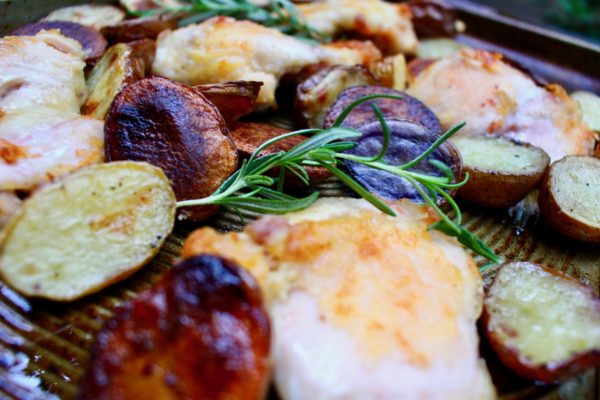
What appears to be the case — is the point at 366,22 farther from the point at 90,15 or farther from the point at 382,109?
the point at 90,15

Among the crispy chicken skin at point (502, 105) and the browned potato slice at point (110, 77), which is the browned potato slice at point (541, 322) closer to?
the crispy chicken skin at point (502, 105)

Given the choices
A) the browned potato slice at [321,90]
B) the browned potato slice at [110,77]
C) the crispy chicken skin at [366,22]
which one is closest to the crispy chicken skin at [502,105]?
the browned potato slice at [321,90]

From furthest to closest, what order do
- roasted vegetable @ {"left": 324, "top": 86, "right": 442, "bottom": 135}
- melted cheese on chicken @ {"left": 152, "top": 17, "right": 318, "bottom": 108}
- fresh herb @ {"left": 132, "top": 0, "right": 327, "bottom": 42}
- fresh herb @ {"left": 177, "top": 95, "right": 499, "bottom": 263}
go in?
fresh herb @ {"left": 132, "top": 0, "right": 327, "bottom": 42}, melted cheese on chicken @ {"left": 152, "top": 17, "right": 318, "bottom": 108}, roasted vegetable @ {"left": 324, "top": 86, "right": 442, "bottom": 135}, fresh herb @ {"left": 177, "top": 95, "right": 499, "bottom": 263}

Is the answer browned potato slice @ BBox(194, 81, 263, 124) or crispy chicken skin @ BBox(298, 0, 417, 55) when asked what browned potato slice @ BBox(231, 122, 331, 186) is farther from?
crispy chicken skin @ BBox(298, 0, 417, 55)

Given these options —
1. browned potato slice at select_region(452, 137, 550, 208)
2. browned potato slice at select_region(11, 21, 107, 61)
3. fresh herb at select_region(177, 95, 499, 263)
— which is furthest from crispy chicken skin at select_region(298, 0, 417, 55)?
fresh herb at select_region(177, 95, 499, 263)

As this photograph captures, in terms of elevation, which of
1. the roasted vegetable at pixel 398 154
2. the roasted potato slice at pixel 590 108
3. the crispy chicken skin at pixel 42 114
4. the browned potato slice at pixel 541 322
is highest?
the crispy chicken skin at pixel 42 114

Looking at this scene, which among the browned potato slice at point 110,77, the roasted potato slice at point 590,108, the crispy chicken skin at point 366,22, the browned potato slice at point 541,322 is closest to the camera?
the browned potato slice at point 541,322

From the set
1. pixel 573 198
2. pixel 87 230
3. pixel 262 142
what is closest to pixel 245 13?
pixel 262 142
